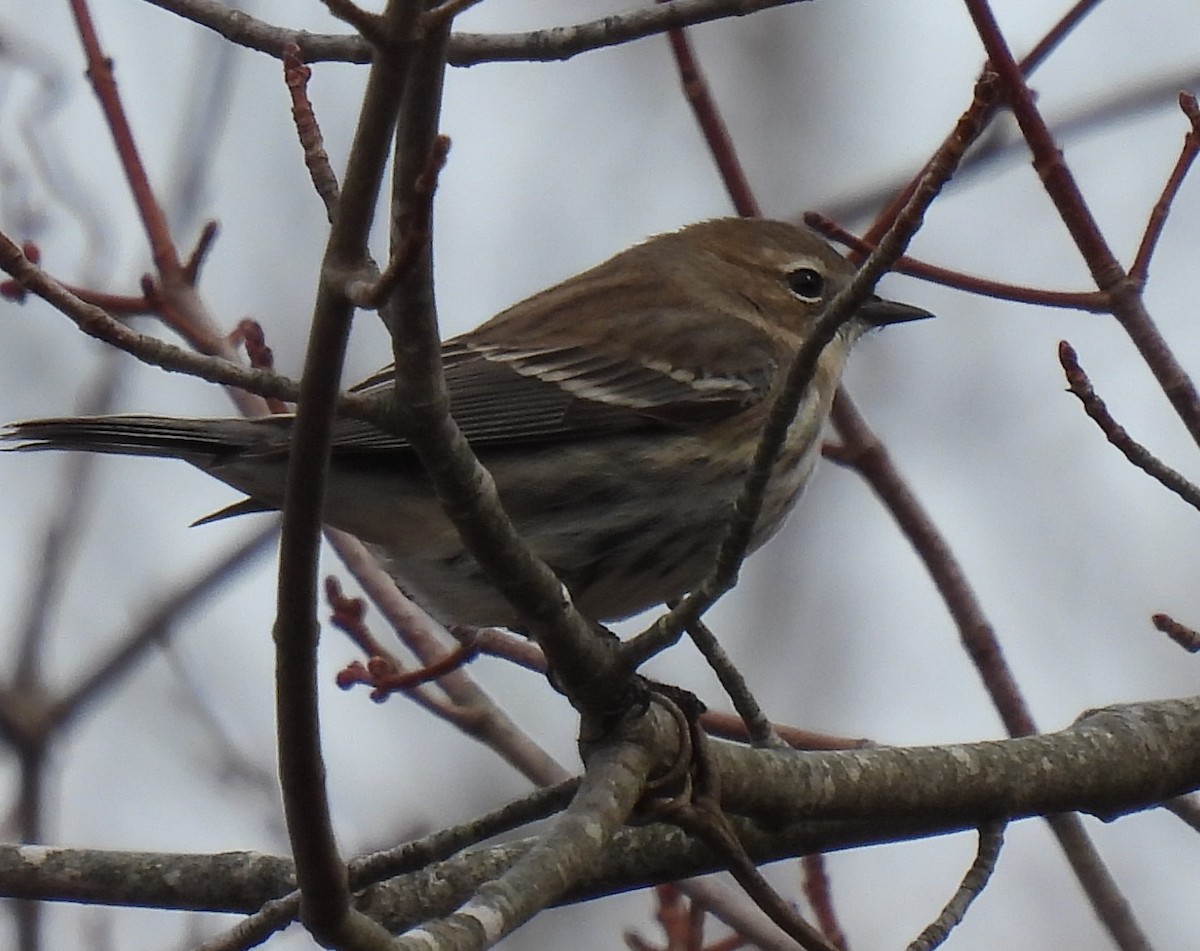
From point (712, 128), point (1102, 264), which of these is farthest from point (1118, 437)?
point (712, 128)

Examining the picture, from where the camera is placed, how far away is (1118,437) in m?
4.45

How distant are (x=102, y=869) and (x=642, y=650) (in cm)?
156

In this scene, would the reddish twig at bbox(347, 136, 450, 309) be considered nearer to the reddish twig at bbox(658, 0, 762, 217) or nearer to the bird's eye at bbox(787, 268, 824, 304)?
the reddish twig at bbox(658, 0, 762, 217)

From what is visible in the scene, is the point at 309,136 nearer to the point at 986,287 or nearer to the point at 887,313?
the point at 986,287

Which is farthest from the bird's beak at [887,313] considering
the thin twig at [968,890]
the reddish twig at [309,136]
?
the reddish twig at [309,136]

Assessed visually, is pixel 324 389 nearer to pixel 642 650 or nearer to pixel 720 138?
pixel 642 650

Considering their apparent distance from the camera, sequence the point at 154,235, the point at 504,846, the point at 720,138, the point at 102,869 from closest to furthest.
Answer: the point at 102,869
the point at 504,846
the point at 720,138
the point at 154,235

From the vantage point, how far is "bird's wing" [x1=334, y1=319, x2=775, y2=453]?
5836 millimetres

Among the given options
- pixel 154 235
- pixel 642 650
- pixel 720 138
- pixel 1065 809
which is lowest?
pixel 1065 809

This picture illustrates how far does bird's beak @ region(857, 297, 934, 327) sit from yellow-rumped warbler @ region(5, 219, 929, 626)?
268 mm

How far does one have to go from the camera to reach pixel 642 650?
3902 mm

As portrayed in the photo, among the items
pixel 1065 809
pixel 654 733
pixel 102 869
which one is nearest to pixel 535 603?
pixel 654 733

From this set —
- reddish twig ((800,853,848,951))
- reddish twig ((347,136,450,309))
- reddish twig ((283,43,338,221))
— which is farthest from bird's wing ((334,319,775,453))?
reddish twig ((347,136,450,309))

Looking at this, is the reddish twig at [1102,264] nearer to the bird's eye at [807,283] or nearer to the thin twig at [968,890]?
the thin twig at [968,890]
